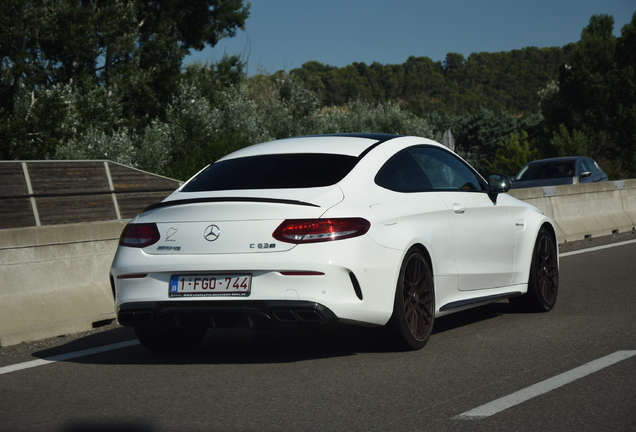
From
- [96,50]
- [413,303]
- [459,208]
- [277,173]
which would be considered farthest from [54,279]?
[96,50]

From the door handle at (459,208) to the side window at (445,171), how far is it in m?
0.17

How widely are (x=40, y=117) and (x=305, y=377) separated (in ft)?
110

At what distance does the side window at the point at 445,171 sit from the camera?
26.3 ft

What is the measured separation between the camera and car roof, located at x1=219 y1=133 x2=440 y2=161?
7.40m

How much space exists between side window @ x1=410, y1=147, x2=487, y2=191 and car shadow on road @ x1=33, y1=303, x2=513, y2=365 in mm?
1150

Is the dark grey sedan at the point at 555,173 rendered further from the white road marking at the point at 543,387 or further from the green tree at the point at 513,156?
the green tree at the point at 513,156

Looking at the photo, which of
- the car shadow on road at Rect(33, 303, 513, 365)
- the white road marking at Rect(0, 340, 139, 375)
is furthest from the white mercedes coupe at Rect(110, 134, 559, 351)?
the white road marking at Rect(0, 340, 139, 375)

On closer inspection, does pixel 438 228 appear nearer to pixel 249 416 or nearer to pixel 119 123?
pixel 249 416

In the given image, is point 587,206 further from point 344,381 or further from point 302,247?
point 344,381

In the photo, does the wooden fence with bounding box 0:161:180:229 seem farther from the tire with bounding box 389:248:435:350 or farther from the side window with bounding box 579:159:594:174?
the tire with bounding box 389:248:435:350

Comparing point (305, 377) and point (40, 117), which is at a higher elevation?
point (40, 117)

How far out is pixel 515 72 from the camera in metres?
197

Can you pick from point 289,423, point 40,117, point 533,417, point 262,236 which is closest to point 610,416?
point 533,417

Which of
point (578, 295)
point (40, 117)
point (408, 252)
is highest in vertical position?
point (40, 117)
